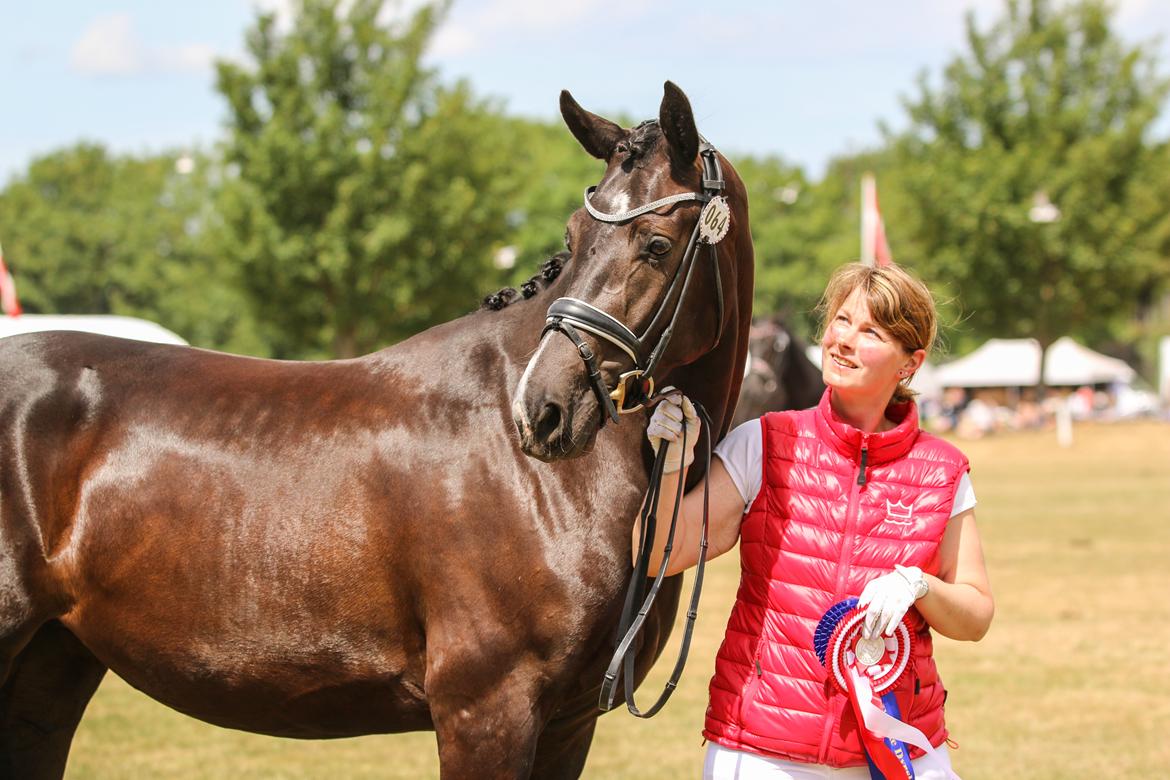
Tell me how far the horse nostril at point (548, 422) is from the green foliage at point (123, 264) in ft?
179

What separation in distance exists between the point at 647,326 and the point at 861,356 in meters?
0.58

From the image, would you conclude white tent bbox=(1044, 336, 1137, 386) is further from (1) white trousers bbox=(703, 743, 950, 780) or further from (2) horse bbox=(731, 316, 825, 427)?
(1) white trousers bbox=(703, 743, 950, 780)

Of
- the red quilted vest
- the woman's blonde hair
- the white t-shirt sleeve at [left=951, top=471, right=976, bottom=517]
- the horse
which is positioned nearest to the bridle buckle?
the red quilted vest

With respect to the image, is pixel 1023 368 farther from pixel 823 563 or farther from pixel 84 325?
pixel 823 563

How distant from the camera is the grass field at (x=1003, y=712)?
668 cm

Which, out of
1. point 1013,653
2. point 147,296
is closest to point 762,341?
point 1013,653

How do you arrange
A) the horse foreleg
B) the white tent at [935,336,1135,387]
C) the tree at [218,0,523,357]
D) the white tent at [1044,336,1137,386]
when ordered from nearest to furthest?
1. the horse foreleg
2. the tree at [218,0,523,357]
3. the white tent at [1044,336,1137,386]
4. the white tent at [935,336,1135,387]

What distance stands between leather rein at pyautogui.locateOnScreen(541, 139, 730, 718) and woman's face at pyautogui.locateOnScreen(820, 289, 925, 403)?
33cm

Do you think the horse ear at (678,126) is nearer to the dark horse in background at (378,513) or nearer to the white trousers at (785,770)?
the dark horse in background at (378,513)

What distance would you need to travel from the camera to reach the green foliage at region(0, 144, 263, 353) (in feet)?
195

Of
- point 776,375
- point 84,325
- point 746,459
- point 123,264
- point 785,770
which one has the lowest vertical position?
point 785,770

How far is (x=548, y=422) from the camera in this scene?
2914 mm

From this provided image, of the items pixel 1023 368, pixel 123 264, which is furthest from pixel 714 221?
pixel 123 264

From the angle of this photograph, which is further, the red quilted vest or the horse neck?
the horse neck
